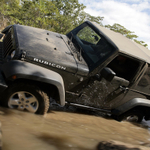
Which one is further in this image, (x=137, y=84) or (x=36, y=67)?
(x=137, y=84)

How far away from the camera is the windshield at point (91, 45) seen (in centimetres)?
297

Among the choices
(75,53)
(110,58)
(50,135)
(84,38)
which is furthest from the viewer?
(84,38)

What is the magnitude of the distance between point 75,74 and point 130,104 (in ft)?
4.93

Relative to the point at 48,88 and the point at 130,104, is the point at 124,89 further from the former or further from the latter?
the point at 48,88

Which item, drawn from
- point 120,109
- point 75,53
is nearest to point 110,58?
point 75,53

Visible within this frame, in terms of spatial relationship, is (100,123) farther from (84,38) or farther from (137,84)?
(84,38)

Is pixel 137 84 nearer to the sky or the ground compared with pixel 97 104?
nearer to the sky

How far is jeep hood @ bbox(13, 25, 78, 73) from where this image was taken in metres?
2.48

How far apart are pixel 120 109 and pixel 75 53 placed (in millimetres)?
1608

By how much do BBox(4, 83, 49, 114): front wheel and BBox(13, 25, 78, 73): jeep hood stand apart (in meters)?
0.44

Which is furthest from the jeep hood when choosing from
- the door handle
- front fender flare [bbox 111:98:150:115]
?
front fender flare [bbox 111:98:150:115]

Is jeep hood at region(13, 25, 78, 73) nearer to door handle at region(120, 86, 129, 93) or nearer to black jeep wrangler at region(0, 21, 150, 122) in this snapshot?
black jeep wrangler at region(0, 21, 150, 122)

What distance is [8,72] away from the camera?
7.34 feet

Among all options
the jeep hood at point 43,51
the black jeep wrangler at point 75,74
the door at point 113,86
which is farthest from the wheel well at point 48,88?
the door at point 113,86
